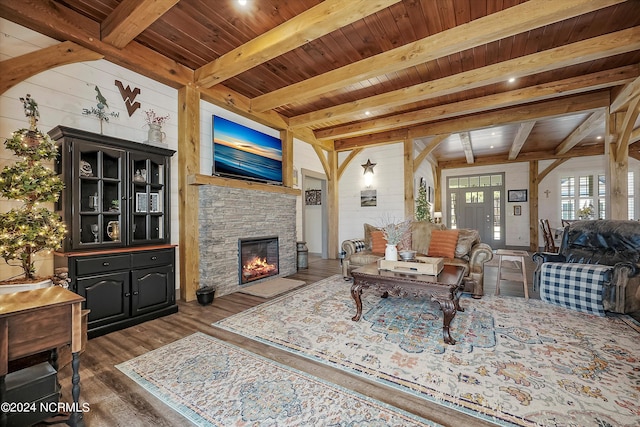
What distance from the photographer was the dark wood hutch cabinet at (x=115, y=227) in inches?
97.3

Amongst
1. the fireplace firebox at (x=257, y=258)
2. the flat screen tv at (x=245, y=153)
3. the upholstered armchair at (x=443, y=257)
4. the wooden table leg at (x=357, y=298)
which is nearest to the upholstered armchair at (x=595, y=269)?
the upholstered armchair at (x=443, y=257)

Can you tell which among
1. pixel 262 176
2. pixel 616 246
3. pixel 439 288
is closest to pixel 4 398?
pixel 439 288

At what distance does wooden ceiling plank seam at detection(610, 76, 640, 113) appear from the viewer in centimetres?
346

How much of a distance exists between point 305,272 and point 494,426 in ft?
13.2

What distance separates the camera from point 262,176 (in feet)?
15.4

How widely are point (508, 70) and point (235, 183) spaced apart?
13.1 feet

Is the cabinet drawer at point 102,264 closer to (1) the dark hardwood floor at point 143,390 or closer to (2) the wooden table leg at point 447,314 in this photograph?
(1) the dark hardwood floor at point 143,390

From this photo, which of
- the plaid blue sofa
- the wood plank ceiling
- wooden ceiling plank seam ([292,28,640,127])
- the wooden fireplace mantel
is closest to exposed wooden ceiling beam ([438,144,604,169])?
the wood plank ceiling

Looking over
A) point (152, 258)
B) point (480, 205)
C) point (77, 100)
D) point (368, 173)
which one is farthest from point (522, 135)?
point (77, 100)

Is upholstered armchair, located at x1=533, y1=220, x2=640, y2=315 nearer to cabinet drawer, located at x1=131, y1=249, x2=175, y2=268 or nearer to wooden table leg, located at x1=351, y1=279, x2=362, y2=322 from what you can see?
wooden table leg, located at x1=351, y1=279, x2=362, y2=322

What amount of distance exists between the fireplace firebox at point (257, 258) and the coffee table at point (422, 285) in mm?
2057

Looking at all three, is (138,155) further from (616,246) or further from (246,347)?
(616,246)

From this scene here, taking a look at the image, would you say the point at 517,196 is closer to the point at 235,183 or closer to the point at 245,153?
the point at 245,153

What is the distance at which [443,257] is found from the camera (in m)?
4.07
